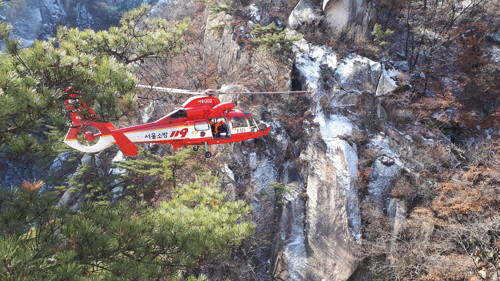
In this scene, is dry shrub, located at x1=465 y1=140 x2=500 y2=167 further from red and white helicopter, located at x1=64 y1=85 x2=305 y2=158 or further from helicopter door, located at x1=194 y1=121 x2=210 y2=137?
helicopter door, located at x1=194 y1=121 x2=210 y2=137

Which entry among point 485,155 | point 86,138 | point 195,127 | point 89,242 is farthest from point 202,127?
point 485,155

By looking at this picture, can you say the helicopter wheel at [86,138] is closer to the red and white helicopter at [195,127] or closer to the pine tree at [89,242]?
the red and white helicopter at [195,127]

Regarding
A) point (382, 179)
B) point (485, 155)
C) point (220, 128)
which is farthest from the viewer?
point (382, 179)

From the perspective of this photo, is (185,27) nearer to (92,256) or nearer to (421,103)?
(92,256)

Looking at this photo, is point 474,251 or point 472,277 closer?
point 472,277

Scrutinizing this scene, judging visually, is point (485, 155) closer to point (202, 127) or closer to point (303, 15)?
point (202, 127)

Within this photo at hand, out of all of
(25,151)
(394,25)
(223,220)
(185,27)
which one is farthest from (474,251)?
(394,25)

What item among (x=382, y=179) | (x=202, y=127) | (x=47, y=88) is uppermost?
(x=47, y=88)

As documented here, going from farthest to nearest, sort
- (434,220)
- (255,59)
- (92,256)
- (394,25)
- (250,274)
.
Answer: (394,25) → (255,59) → (250,274) → (434,220) → (92,256)

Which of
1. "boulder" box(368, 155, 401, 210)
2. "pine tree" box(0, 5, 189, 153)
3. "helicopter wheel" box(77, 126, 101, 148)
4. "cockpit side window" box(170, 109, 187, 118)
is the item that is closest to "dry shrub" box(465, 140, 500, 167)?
"boulder" box(368, 155, 401, 210)

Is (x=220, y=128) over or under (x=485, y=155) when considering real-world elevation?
over

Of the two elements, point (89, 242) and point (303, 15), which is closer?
point (89, 242)
